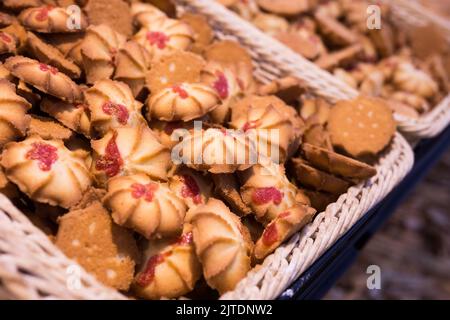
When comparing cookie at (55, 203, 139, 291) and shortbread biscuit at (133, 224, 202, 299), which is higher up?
cookie at (55, 203, 139, 291)

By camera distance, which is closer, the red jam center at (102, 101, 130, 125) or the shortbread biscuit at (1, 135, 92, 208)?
the shortbread biscuit at (1, 135, 92, 208)

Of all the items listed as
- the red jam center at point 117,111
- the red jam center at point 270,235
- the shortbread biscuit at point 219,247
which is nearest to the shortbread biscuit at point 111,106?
the red jam center at point 117,111

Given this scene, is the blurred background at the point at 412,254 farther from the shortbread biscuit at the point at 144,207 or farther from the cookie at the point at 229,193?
the shortbread biscuit at the point at 144,207

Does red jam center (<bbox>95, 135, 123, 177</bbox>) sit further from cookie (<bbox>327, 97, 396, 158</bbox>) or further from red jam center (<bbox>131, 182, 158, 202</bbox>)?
cookie (<bbox>327, 97, 396, 158</bbox>)

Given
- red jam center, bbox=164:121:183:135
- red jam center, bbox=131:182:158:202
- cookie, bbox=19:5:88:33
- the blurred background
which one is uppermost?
cookie, bbox=19:5:88:33

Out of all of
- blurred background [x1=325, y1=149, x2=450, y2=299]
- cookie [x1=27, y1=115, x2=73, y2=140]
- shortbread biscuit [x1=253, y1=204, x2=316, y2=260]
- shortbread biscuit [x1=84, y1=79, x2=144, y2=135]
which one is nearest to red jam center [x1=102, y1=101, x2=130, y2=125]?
shortbread biscuit [x1=84, y1=79, x2=144, y2=135]

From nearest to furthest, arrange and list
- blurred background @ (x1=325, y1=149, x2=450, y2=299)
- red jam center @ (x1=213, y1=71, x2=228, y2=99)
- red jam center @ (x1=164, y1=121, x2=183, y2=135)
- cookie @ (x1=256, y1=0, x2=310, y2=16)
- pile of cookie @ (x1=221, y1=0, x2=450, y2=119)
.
→ 1. red jam center @ (x1=164, y1=121, x2=183, y2=135)
2. red jam center @ (x1=213, y1=71, x2=228, y2=99)
3. pile of cookie @ (x1=221, y1=0, x2=450, y2=119)
4. cookie @ (x1=256, y1=0, x2=310, y2=16)
5. blurred background @ (x1=325, y1=149, x2=450, y2=299)

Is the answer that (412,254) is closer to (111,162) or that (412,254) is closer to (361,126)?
(361,126)
